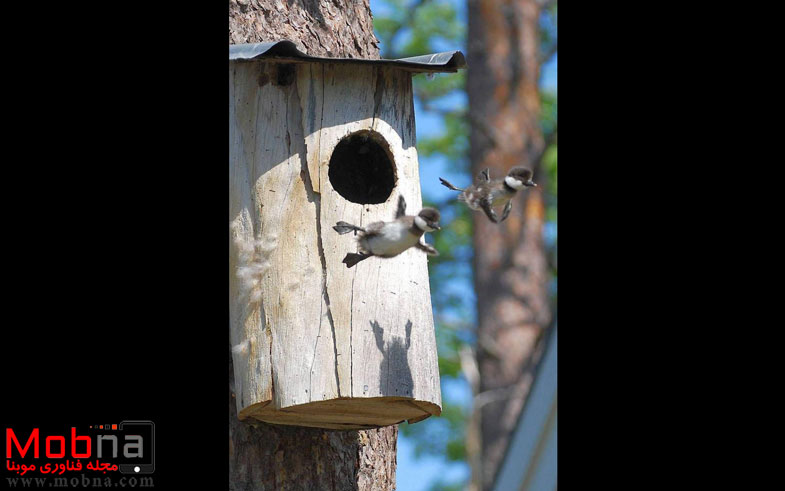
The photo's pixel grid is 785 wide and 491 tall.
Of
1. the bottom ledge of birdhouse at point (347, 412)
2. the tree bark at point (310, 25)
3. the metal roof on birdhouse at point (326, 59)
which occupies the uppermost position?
the tree bark at point (310, 25)

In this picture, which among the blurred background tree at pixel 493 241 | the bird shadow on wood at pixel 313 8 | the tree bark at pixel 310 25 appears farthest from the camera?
the blurred background tree at pixel 493 241

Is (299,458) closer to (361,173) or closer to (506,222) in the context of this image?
(361,173)

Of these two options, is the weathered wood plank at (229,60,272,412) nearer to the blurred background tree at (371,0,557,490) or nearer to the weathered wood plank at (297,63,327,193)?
the weathered wood plank at (297,63,327,193)

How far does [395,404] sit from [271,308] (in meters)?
0.61

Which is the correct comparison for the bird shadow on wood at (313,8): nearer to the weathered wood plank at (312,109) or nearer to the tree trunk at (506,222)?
the weathered wood plank at (312,109)

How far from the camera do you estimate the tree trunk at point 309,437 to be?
4.48 metres

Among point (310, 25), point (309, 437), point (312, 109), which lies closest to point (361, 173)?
point (312, 109)

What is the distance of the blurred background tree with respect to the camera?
8953 millimetres

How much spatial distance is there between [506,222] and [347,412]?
5.72 meters

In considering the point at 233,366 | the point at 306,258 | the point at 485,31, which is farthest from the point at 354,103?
the point at 485,31

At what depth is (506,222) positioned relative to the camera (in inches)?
381

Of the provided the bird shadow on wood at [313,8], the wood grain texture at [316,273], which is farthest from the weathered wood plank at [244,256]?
the bird shadow on wood at [313,8]

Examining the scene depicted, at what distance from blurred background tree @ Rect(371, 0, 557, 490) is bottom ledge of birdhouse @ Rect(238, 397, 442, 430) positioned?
3444 millimetres

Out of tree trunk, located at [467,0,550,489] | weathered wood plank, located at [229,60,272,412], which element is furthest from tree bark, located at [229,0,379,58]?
tree trunk, located at [467,0,550,489]
